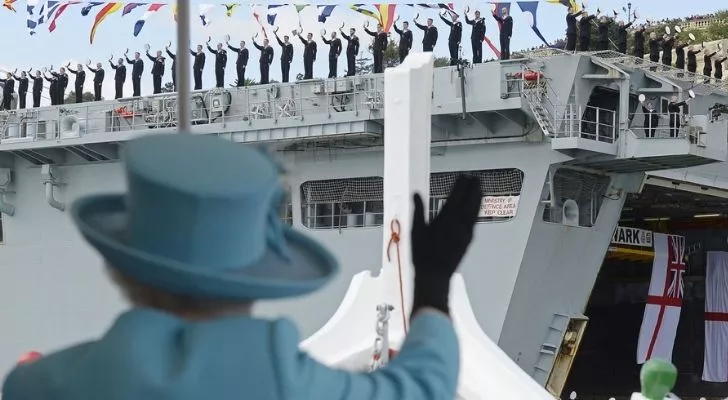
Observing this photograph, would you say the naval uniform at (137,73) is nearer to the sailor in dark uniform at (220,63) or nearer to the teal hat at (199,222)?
the sailor in dark uniform at (220,63)

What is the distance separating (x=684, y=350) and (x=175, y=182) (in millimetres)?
29033

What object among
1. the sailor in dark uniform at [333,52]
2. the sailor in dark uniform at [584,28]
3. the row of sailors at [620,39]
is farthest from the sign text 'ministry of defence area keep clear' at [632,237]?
the sailor in dark uniform at [333,52]

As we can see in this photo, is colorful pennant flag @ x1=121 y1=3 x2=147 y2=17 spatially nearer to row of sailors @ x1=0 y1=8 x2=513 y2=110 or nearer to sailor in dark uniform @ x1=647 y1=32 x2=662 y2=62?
row of sailors @ x1=0 y1=8 x2=513 y2=110

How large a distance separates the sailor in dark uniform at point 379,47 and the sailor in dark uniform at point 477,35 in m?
1.73

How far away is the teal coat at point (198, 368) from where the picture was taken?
6.27ft

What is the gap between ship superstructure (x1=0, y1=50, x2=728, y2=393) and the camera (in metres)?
18.7

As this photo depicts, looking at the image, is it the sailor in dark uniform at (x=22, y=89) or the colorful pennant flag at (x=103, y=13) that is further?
the sailor in dark uniform at (x=22, y=89)

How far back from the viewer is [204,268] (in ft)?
6.34

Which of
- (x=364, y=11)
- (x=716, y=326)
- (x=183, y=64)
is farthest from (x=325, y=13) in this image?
(x=183, y=64)

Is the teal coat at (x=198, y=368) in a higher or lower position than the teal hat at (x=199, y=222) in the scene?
lower

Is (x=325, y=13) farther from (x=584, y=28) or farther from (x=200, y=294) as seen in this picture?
→ (x=200, y=294)

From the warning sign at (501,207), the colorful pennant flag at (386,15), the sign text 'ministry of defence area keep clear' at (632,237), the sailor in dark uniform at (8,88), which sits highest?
the colorful pennant flag at (386,15)

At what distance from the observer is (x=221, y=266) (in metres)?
1.97

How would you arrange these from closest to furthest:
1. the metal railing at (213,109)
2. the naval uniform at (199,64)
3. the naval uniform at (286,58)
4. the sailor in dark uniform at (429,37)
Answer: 1. the metal railing at (213,109)
2. the sailor in dark uniform at (429,37)
3. the naval uniform at (286,58)
4. the naval uniform at (199,64)
